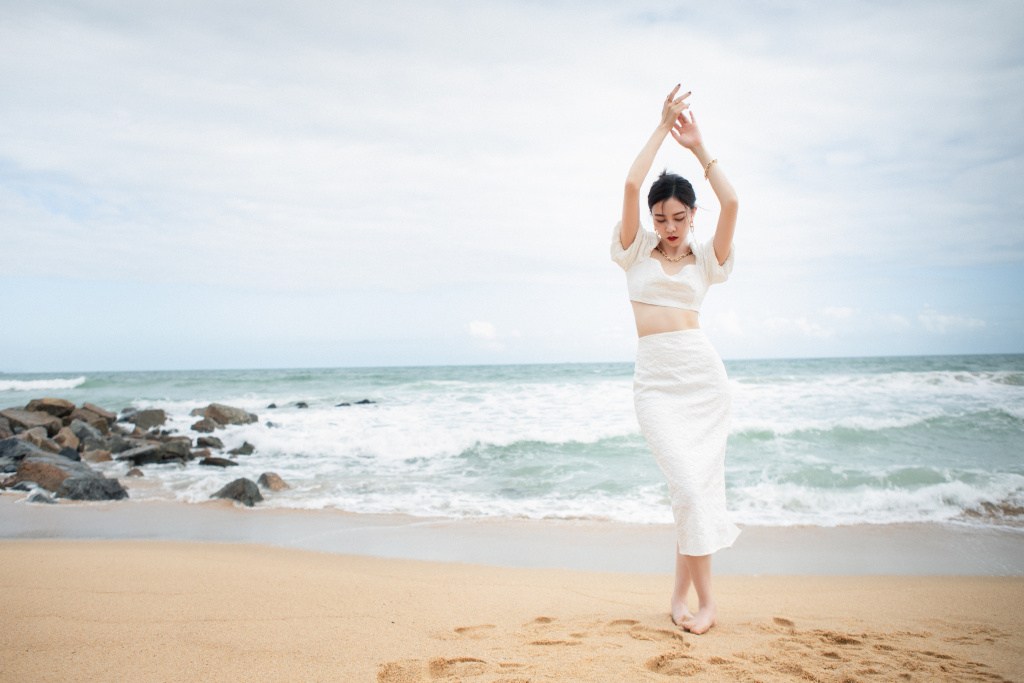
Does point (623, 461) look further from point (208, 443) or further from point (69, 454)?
point (69, 454)

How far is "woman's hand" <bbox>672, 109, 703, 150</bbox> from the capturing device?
3189 millimetres

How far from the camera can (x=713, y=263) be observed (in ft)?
10.7

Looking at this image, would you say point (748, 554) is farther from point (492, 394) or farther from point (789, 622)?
point (492, 394)

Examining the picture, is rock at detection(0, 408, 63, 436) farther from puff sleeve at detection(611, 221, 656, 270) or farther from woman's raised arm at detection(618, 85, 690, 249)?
woman's raised arm at detection(618, 85, 690, 249)

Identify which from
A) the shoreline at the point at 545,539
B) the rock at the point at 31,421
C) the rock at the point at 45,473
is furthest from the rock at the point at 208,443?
the shoreline at the point at 545,539

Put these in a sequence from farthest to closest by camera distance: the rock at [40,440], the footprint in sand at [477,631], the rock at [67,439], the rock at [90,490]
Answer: the rock at [67,439] < the rock at [40,440] < the rock at [90,490] < the footprint in sand at [477,631]

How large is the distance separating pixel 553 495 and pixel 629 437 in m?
4.42

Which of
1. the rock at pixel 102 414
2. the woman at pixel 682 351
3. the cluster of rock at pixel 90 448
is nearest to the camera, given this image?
the woman at pixel 682 351

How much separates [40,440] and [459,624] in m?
12.3

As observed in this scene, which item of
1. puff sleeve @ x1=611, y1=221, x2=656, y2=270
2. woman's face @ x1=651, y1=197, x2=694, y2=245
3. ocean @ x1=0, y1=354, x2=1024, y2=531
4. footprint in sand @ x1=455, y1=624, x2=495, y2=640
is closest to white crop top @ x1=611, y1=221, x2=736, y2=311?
puff sleeve @ x1=611, y1=221, x2=656, y2=270

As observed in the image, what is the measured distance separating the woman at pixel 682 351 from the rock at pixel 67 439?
13514 mm

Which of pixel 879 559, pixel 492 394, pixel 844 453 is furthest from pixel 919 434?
pixel 492 394

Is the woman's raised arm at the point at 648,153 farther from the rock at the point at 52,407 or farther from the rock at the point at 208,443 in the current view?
the rock at the point at 52,407

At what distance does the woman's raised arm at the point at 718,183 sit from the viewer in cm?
313
